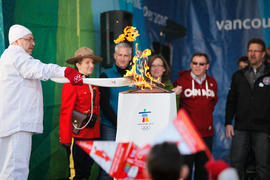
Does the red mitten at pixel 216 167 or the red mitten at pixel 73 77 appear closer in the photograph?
the red mitten at pixel 216 167

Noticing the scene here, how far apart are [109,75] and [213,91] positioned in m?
1.22

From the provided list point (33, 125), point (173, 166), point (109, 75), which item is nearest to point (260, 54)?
point (109, 75)

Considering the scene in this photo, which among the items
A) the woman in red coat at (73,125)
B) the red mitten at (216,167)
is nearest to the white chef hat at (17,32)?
the woman in red coat at (73,125)

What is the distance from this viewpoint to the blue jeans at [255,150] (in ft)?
12.6

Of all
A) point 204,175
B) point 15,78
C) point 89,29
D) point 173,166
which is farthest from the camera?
point 89,29

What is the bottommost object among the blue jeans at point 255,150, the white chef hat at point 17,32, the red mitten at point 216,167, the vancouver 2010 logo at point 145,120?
the blue jeans at point 255,150

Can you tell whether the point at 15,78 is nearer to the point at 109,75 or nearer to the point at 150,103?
the point at 109,75

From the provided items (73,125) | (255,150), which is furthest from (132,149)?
(255,150)

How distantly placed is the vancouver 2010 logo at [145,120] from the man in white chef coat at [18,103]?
625mm

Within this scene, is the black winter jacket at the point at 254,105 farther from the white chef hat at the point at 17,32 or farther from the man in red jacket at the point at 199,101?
the white chef hat at the point at 17,32

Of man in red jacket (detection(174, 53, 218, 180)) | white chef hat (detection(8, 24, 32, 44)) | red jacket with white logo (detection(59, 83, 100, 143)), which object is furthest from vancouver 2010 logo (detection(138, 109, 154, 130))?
white chef hat (detection(8, 24, 32, 44))

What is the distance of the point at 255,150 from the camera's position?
3871 millimetres

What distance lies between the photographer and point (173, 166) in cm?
151

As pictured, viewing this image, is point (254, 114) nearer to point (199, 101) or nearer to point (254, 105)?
point (254, 105)
